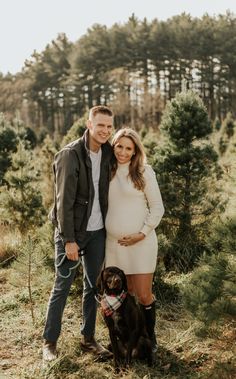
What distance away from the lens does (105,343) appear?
446 cm

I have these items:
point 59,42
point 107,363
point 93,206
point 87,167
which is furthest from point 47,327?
point 59,42

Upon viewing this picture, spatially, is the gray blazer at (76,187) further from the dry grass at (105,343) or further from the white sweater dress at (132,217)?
the dry grass at (105,343)

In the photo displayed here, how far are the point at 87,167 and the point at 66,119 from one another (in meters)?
38.9

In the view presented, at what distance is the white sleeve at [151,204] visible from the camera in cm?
382

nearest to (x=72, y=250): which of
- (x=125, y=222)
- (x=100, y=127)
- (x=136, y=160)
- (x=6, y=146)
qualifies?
(x=125, y=222)

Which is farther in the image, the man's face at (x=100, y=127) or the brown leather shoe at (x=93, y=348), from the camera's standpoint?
the brown leather shoe at (x=93, y=348)

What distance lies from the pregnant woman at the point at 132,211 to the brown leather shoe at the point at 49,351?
87 cm

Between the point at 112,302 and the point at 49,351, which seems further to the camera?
the point at 49,351

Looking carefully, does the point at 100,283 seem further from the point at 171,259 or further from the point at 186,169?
the point at 186,169

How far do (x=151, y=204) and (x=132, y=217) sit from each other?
0.20 m

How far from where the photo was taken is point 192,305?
3.41m

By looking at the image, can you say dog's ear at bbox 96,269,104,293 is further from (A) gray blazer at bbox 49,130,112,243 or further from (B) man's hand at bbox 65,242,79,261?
(A) gray blazer at bbox 49,130,112,243

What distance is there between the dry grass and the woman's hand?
2.74ft

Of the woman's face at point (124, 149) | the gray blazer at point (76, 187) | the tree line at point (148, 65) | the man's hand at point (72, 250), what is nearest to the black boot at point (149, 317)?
the man's hand at point (72, 250)
